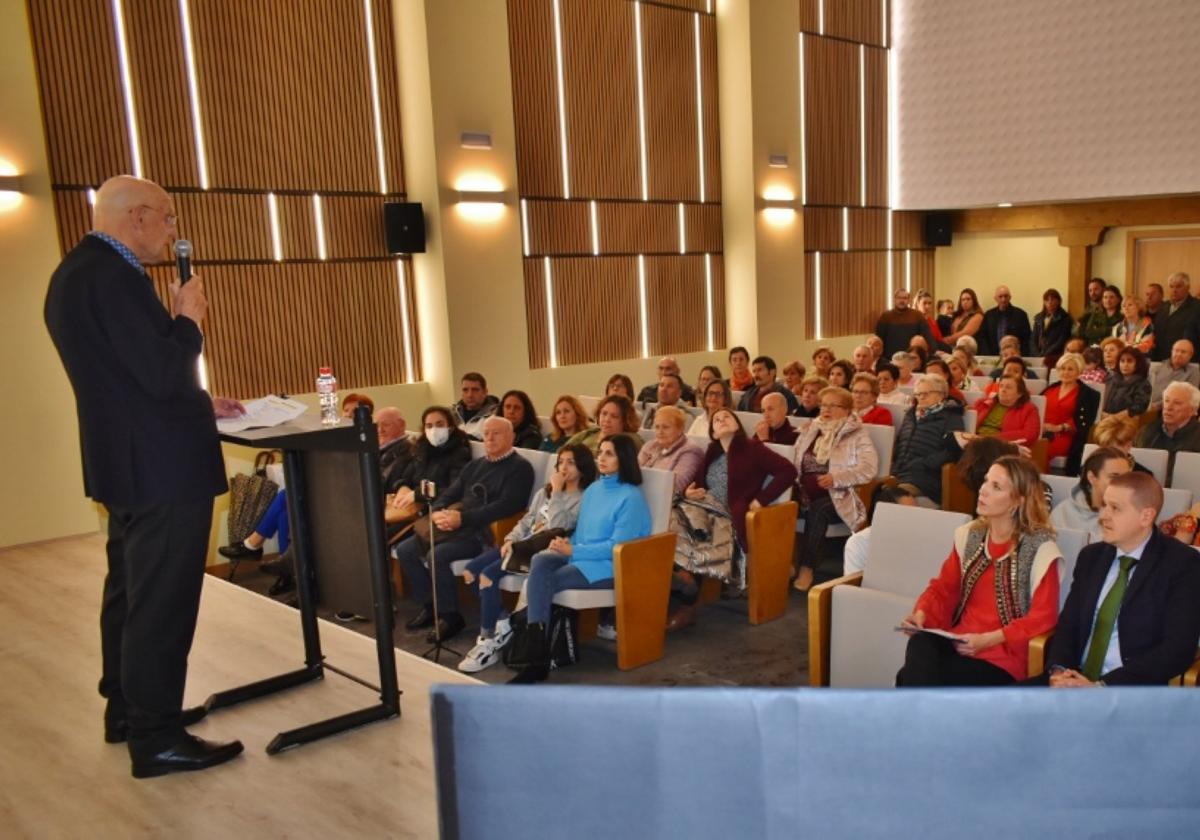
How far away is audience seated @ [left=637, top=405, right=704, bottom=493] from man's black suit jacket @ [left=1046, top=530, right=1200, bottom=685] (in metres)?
2.66

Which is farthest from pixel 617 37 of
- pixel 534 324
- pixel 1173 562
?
pixel 1173 562

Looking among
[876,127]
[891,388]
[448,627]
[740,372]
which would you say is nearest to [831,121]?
[876,127]

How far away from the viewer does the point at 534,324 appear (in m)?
10.1

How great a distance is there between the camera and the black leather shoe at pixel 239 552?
623 centimetres

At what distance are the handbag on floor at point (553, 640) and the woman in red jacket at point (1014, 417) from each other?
11.1ft

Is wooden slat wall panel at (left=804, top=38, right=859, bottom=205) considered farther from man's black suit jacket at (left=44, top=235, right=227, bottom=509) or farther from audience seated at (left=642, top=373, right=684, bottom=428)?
man's black suit jacket at (left=44, top=235, right=227, bottom=509)

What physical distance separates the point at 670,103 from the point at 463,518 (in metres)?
7.23

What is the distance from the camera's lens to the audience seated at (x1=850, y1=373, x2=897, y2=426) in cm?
664

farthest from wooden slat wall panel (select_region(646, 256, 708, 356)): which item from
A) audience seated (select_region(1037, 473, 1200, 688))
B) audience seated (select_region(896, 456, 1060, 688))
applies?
audience seated (select_region(1037, 473, 1200, 688))

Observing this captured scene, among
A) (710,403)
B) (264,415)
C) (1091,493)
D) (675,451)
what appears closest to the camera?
(264,415)

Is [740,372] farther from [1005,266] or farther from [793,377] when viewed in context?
[1005,266]

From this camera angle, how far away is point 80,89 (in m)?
7.26

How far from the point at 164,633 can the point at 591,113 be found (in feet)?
29.0

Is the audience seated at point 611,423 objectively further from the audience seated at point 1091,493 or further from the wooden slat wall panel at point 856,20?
the wooden slat wall panel at point 856,20
